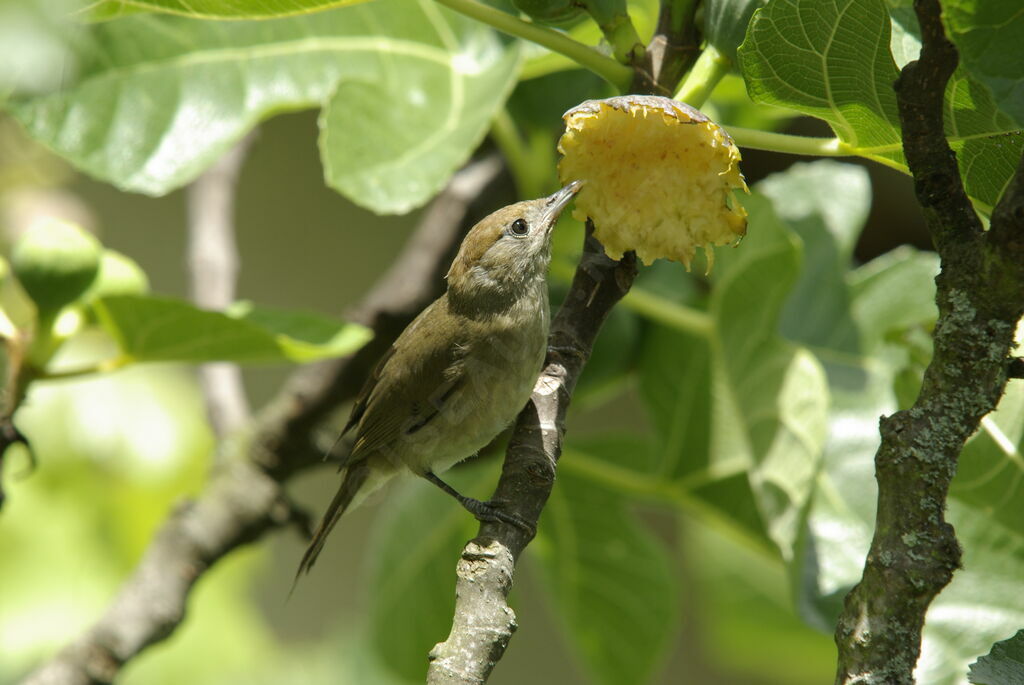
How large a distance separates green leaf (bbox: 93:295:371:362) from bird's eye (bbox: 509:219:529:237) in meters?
0.49

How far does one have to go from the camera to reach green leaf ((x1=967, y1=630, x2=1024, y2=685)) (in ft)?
3.69

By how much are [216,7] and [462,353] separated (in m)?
1.06

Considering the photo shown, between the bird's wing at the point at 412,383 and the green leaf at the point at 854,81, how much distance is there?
45.9 inches

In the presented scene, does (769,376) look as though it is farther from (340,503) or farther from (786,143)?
(340,503)

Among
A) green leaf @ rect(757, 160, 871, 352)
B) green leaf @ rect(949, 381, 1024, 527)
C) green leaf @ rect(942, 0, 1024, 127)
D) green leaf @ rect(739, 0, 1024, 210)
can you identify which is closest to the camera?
green leaf @ rect(942, 0, 1024, 127)

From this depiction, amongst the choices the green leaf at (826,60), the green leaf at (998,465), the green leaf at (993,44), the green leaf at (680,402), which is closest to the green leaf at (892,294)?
the green leaf at (680,402)

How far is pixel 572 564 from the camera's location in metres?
2.87

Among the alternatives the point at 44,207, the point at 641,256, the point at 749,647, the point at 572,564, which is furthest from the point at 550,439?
the point at 44,207

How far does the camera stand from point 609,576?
2.82m

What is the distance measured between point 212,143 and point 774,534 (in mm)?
1434

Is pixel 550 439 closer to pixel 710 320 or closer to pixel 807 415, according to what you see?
pixel 807 415

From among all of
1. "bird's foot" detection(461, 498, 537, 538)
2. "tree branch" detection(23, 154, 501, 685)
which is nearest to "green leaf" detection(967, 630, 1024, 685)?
"bird's foot" detection(461, 498, 537, 538)

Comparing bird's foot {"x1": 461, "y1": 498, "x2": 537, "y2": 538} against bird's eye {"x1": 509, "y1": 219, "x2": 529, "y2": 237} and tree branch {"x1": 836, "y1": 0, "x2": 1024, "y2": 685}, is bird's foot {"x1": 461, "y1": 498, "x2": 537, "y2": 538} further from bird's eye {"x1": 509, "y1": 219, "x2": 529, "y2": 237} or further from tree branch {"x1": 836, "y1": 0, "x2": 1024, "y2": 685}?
bird's eye {"x1": 509, "y1": 219, "x2": 529, "y2": 237}

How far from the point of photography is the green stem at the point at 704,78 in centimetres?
139
